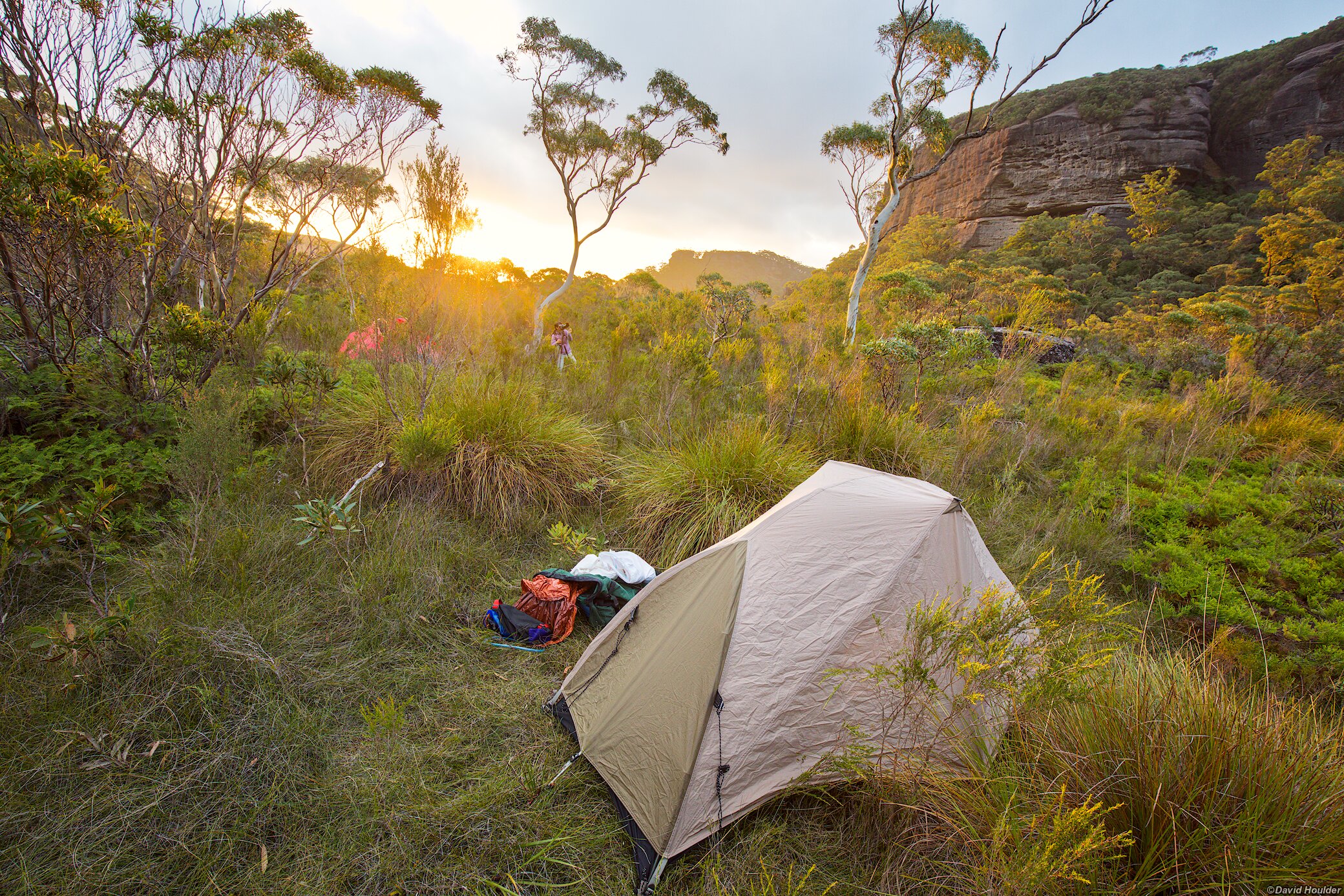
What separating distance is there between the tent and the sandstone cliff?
48.9m

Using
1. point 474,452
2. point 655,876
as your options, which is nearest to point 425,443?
point 474,452

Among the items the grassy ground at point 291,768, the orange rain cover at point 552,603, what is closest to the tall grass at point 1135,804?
the grassy ground at point 291,768

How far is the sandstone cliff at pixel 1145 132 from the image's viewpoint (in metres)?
33.6

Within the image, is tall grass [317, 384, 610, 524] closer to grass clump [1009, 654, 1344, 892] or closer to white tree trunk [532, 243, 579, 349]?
grass clump [1009, 654, 1344, 892]

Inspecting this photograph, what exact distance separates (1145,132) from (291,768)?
6033cm

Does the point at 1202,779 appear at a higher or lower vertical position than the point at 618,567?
higher

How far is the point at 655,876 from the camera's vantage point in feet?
6.28

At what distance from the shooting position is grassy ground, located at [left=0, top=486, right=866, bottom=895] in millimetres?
1789

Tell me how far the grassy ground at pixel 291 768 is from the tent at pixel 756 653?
0.21 m

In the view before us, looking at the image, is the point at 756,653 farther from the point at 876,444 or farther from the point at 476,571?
the point at 876,444

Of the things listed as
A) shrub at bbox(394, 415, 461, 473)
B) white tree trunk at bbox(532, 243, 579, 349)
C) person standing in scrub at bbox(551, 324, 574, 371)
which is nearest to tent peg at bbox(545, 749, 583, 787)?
shrub at bbox(394, 415, 461, 473)

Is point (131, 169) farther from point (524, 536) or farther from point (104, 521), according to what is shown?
point (524, 536)

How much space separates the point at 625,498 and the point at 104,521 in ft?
11.6

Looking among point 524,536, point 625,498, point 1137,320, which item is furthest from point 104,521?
point 1137,320
